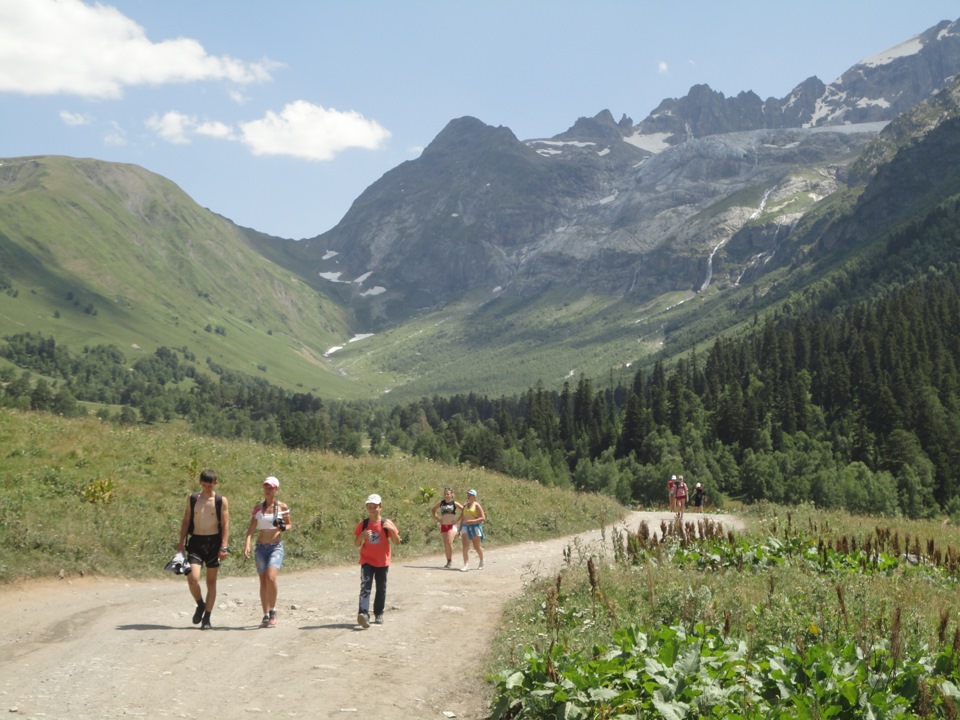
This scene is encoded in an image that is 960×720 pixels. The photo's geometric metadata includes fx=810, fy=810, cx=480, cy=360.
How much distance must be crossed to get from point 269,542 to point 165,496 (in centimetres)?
1224

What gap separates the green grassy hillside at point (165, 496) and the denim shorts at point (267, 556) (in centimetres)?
727

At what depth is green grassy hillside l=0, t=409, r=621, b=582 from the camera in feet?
72.1

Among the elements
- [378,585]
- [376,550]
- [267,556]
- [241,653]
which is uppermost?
[376,550]

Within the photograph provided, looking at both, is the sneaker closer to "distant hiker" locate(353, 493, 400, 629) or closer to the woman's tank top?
"distant hiker" locate(353, 493, 400, 629)

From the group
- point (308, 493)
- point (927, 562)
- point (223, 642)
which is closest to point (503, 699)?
point (223, 642)

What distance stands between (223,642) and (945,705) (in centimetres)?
1098

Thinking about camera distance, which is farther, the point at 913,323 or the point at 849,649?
the point at 913,323

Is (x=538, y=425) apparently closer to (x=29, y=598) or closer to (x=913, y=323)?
(x=913, y=323)

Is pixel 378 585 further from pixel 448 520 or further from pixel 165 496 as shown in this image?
pixel 165 496

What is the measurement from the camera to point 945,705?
8.23 metres

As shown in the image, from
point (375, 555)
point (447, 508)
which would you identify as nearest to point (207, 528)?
point (375, 555)

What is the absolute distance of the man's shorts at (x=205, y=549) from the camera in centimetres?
1619

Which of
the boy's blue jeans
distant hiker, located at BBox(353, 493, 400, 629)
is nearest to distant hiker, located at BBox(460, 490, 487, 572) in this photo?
distant hiker, located at BBox(353, 493, 400, 629)

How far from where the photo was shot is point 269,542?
16.3 meters
